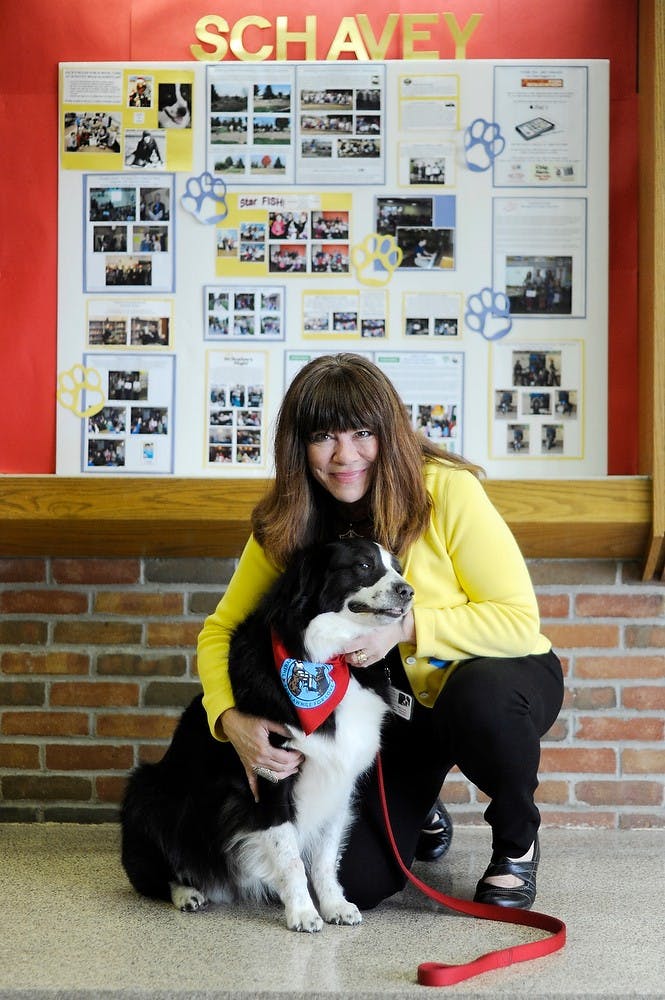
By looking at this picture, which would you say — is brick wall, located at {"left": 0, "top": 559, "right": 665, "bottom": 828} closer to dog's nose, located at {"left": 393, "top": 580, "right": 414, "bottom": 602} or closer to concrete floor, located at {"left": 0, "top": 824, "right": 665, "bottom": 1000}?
concrete floor, located at {"left": 0, "top": 824, "right": 665, "bottom": 1000}

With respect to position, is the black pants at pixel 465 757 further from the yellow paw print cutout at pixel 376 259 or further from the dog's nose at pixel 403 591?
the yellow paw print cutout at pixel 376 259

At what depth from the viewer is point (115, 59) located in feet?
7.89

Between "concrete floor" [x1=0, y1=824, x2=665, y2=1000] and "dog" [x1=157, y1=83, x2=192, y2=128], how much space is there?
5.63 feet

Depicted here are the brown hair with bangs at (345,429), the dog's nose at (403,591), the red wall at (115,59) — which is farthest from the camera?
the red wall at (115,59)

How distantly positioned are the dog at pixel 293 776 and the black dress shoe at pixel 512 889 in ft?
0.76

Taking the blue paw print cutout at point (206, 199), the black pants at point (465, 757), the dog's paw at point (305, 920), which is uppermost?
the blue paw print cutout at point (206, 199)

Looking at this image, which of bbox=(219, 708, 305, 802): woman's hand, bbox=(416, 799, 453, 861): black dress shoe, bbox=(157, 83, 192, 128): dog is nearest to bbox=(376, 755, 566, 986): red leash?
bbox=(219, 708, 305, 802): woman's hand

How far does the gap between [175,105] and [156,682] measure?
141cm

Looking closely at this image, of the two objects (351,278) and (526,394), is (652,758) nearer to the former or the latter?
(526,394)

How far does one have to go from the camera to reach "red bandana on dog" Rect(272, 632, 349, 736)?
1612 mm

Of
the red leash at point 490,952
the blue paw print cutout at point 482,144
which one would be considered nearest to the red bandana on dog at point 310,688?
the red leash at point 490,952

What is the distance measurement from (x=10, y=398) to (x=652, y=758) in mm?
1800

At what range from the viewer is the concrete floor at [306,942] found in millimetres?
1424

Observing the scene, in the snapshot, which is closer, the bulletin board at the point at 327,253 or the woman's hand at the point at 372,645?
the woman's hand at the point at 372,645
